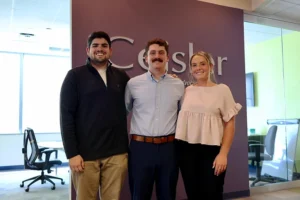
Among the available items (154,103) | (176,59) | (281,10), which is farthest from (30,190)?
(281,10)

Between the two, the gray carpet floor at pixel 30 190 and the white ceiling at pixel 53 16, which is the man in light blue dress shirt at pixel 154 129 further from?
the gray carpet floor at pixel 30 190

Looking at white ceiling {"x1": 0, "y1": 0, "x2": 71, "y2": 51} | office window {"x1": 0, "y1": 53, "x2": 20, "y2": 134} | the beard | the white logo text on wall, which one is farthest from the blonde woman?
office window {"x1": 0, "y1": 53, "x2": 20, "y2": 134}

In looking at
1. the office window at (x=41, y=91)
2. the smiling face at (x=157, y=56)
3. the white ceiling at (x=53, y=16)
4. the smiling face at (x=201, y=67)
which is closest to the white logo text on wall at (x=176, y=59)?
the white ceiling at (x=53, y=16)

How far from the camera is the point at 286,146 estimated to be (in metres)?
4.61

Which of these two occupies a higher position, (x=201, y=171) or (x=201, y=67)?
(x=201, y=67)

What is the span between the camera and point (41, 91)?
6762mm

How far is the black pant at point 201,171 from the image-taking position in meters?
→ 1.88

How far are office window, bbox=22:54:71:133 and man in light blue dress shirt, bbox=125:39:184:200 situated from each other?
5274 mm

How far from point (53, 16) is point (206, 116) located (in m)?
3.29

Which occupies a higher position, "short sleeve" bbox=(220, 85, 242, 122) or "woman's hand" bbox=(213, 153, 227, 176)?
"short sleeve" bbox=(220, 85, 242, 122)

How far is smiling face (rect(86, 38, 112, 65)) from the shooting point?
194cm

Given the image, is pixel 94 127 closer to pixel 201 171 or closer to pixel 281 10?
pixel 201 171

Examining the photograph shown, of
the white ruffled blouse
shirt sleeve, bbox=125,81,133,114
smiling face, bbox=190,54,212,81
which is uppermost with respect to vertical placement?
smiling face, bbox=190,54,212,81

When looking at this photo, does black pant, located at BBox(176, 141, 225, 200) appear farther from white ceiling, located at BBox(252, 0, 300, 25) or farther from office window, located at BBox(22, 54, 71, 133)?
office window, located at BBox(22, 54, 71, 133)
